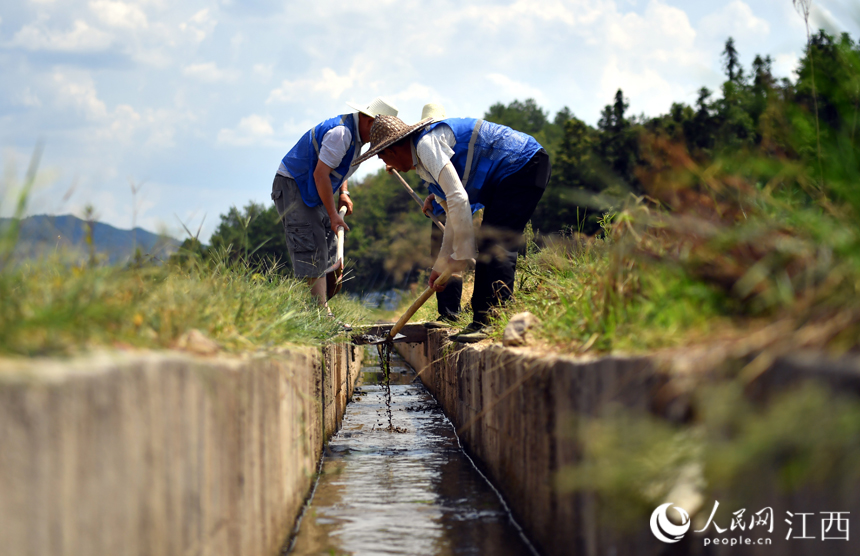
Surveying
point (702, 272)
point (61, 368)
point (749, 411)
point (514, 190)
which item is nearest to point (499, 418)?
point (514, 190)

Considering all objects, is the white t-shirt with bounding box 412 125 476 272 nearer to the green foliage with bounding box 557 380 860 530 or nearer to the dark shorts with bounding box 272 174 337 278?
the dark shorts with bounding box 272 174 337 278

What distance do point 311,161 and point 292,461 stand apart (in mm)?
3099

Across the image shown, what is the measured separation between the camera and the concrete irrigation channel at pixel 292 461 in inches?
53.7

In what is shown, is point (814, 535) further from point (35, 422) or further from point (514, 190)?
point (514, 190)

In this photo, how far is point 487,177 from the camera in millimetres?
4961

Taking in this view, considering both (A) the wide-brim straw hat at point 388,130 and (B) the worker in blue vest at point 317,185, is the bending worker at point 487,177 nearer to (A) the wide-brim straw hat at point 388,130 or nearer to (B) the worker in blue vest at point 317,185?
(A) the wide-brim straw hat at point 388,130

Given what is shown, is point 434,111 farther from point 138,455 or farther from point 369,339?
point 138,455

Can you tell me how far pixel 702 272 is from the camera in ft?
6.92

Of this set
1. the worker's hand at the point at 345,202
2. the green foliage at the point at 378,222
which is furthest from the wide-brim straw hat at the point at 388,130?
the green foliage at the point at 378,222

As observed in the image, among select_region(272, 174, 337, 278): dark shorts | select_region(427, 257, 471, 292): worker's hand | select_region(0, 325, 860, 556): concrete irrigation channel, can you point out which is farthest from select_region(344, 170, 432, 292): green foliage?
select_region(0, 325, 860, 556): concrete irrigation channel

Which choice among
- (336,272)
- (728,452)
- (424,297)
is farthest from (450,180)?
(728,452)

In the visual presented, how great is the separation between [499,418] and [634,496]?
2.10 m

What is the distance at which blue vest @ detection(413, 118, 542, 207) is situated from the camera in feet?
15.9

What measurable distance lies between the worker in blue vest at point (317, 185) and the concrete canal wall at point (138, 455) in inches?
116
